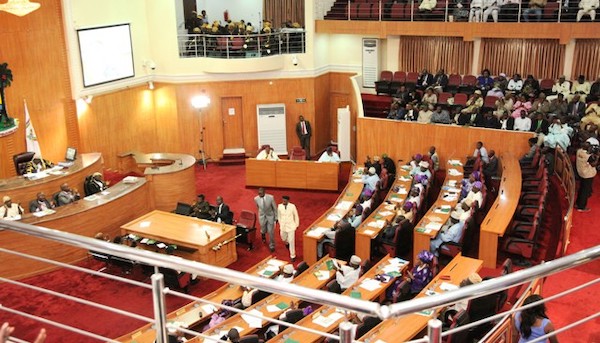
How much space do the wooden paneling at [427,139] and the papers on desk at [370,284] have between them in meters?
7.99

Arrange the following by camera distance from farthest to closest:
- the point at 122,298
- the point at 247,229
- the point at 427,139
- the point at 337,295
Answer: the point at 427,139 → the point at 247,229 → the point at 122,298 → the point at 337,295

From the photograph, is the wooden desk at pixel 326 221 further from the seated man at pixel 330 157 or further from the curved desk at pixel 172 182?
the curved desk at pixel 172 182

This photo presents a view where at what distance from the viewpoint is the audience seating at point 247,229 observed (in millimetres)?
14367

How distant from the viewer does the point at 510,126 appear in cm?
1739

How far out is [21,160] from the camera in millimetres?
15898

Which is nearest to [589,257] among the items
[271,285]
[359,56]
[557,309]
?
[271,285]

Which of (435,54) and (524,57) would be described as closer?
(524,57)

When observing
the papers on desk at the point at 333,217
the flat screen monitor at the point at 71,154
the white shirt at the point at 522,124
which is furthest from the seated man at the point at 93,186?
the white shirt at the point at 522,124

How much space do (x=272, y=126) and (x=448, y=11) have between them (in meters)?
6.87

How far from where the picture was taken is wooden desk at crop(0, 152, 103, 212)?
1414 centimetres

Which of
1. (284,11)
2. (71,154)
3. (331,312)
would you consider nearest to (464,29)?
(284,11)

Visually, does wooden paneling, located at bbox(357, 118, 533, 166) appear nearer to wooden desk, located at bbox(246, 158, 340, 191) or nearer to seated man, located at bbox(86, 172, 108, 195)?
wooden desk, located at bbox(246, 158, 340, 191)

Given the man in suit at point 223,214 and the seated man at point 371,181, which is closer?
the man in suit at point 223,214

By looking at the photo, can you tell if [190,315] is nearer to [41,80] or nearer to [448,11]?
[41,80]
